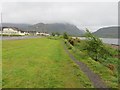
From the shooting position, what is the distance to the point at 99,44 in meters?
22.3

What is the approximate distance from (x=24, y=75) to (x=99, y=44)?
42.1ft

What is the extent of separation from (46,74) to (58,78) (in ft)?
3.51

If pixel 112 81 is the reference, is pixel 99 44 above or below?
above

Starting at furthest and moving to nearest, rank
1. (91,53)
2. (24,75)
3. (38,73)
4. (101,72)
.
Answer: (91,53) < (101,72) < (38,73) < (24,75)

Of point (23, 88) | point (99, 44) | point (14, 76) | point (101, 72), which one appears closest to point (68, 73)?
point (101, 72)

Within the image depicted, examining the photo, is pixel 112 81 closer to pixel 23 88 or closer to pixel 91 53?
pixel 23 88

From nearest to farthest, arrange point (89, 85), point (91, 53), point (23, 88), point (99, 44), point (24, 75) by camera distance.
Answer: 1. point (23, 88)
2. point (89, 85)
3. point (24, 75)
4. point (99, 44)
5. point (91, 53)

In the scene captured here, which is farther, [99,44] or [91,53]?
[91,53]

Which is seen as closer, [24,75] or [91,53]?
[24,75]

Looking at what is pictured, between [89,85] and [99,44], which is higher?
[99,44]

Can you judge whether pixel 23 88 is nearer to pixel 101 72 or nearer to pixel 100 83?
pixel 100 83

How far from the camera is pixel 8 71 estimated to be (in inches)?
468

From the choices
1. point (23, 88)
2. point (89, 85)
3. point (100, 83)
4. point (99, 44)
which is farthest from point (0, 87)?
point (99, 44)

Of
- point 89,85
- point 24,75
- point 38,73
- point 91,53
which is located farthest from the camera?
point 91,53
